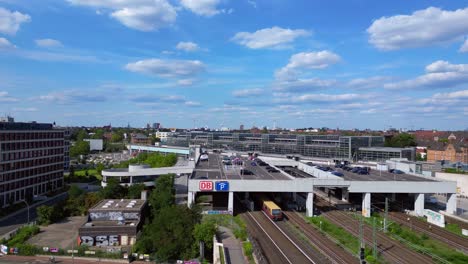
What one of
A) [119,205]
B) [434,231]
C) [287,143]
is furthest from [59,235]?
[287,143]

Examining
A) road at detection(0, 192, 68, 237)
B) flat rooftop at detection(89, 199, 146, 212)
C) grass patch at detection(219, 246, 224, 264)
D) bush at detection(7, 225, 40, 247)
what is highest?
flat rooftop at detection(89, 199, 146, 212)

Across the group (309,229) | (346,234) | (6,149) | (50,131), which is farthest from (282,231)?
(50,131)

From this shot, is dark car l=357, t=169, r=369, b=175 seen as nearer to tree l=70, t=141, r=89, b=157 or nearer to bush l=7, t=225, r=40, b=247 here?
bush l=7, t=225, r=40, b=247

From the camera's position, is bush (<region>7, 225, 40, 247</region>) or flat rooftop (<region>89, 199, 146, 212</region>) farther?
flat rooftop (<region>89, 199, 146, 212</region>)

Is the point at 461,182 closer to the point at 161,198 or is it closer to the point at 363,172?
the point at 363,172

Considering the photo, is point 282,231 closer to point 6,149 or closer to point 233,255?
point 233,255

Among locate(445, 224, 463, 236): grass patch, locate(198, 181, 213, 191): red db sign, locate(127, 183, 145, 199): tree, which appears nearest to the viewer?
locate(445, 224, 463, 236): grass patch

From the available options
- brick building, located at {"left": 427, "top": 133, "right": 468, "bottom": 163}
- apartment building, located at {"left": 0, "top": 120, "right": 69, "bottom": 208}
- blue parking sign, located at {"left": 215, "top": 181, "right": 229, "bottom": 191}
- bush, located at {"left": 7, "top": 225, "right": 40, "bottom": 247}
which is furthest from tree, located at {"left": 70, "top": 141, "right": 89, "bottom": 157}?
brick building, located at {"left": 427, "top": 133, "right": 468, "bottom": 163}
